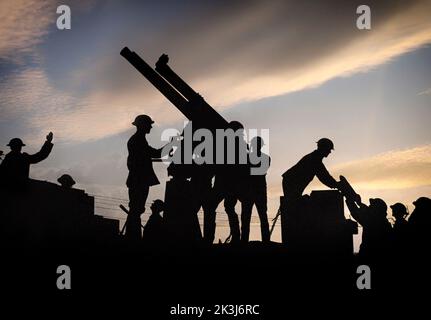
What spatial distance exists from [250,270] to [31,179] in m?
5.98

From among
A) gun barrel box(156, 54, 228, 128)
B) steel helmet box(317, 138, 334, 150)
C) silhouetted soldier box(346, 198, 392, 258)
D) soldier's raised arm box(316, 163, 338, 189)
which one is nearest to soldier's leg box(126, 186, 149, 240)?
gun barrel box(156, 54, 228, 128)

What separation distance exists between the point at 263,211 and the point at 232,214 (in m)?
0.72

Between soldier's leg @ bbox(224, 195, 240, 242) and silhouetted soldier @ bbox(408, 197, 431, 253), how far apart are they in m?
3.50

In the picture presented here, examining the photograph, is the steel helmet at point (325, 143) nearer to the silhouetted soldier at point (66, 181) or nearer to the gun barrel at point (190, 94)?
the gun barrel at point (190, 94)

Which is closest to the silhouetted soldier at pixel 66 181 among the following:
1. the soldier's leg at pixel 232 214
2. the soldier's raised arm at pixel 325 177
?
the soldier's leg at pixel 232 214

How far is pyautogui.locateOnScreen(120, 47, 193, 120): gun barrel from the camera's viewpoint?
10.9 metres

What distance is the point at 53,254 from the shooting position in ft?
26.6

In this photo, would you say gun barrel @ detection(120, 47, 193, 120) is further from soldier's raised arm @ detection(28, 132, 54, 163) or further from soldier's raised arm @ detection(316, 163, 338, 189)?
soldier's raised arm @ detection(316, 163, 338, 189)

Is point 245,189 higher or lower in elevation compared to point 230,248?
higher

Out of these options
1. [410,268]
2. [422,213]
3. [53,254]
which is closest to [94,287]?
[53,254]
